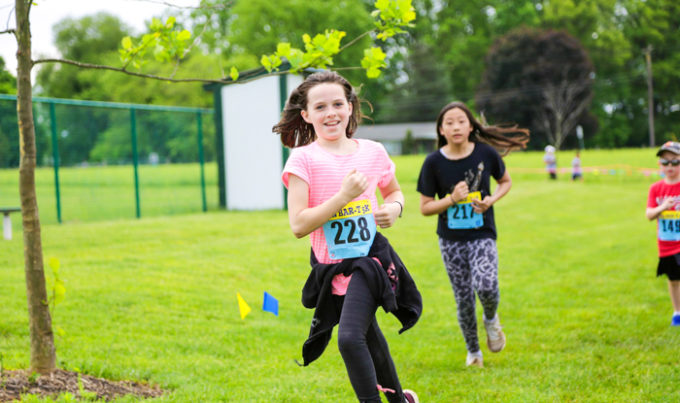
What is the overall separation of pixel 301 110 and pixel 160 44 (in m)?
1.34

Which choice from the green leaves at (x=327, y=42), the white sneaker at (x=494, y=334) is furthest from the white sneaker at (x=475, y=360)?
the green leaves at (x=327, y=42)

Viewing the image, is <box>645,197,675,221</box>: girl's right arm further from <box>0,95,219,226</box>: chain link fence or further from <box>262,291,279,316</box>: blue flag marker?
<box>0,95,219,226</box>: chain link fence

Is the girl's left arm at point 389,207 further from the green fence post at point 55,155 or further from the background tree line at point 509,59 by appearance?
the background tree line at point 509,59

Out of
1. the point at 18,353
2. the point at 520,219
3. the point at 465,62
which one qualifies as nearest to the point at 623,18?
the point at 465,62

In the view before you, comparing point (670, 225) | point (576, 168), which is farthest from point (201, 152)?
point (576, 168)

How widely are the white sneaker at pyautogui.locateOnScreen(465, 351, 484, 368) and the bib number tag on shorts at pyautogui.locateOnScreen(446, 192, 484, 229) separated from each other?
3.46 feet

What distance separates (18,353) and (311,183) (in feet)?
10.1

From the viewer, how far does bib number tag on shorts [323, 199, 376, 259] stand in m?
3.31

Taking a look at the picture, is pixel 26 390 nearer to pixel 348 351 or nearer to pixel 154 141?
pixel 348 351

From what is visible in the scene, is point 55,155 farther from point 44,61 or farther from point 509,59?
point 509,59

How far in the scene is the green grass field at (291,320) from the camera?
4.75 m

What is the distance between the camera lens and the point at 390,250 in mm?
3449

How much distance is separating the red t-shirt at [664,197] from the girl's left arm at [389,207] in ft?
11.0

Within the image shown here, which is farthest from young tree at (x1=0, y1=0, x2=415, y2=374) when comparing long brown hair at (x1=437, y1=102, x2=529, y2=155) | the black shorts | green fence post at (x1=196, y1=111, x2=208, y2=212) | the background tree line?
the background tree line
